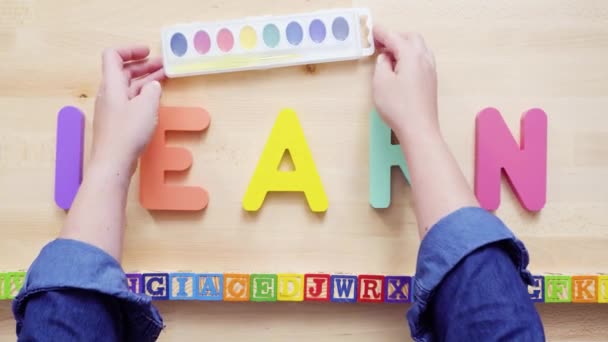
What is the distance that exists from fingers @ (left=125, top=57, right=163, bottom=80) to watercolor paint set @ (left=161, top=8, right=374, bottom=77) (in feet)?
0.06

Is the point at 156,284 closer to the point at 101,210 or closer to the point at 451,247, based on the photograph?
the point at 101,210

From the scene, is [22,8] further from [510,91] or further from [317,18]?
[510,91]

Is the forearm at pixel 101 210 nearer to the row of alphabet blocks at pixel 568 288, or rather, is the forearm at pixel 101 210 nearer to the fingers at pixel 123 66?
the fingers at pixel 123 66

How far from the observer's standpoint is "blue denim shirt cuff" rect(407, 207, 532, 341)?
523 millimetres

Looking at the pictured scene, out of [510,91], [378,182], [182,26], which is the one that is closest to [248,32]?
[182,26]

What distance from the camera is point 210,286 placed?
68 cm

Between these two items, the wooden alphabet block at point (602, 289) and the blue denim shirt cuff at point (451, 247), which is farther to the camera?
the wooden alphabet block at point (602, 289)

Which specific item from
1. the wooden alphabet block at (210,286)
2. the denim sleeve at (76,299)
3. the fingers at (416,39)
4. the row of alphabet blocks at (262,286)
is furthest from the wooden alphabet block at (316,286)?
the fingers at (416,39)

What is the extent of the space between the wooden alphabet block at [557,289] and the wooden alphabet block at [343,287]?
263mm

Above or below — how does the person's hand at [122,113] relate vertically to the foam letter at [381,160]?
above

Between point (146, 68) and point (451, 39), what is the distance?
421mm

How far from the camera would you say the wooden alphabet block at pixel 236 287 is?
0.68 metres

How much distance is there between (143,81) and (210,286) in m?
0.29

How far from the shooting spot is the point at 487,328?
0.49m
